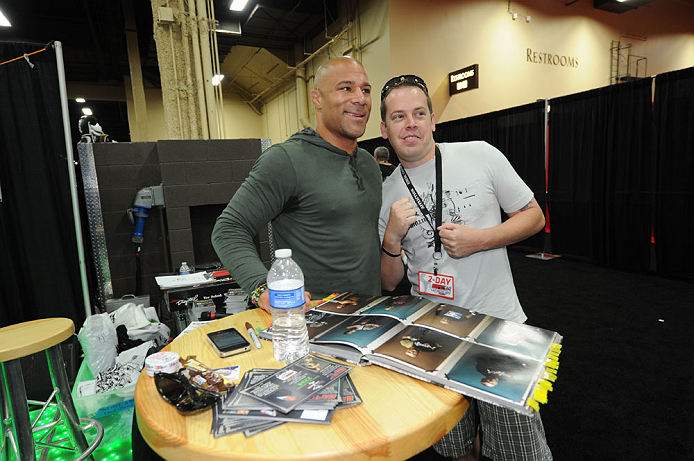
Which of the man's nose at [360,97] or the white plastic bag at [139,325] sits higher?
the man's nose at [360,97]

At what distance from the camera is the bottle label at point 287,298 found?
90 cm

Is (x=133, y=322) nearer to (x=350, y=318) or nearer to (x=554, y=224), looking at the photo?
(x=350, y=318)

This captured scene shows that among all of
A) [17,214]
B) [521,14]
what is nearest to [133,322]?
[17,214]

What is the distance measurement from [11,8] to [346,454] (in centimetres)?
1064

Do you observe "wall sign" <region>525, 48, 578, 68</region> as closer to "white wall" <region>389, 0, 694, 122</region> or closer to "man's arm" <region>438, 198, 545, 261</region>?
"white wall" <region>389, 0, 694, 122</region>

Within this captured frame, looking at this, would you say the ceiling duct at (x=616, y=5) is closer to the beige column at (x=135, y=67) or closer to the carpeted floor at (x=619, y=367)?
the carpeted floor at (x=619, y=367)

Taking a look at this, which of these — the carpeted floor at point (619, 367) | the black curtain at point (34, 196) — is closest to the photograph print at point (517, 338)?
the carpeted floor at point (619, 367)

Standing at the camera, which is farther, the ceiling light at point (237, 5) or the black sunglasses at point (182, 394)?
the ceiling light at point (237, 5)

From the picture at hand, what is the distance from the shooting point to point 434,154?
58.6 inches

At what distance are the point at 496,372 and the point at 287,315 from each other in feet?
1.77

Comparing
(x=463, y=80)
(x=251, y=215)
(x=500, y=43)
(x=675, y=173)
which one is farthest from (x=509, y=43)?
(x=251, y=215)

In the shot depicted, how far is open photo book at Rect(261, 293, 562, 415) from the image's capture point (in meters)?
0.71

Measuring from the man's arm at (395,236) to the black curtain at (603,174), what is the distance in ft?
15.6

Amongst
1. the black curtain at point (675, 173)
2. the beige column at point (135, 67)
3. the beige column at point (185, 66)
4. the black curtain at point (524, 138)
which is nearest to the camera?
the beige column at point (185, 66)
